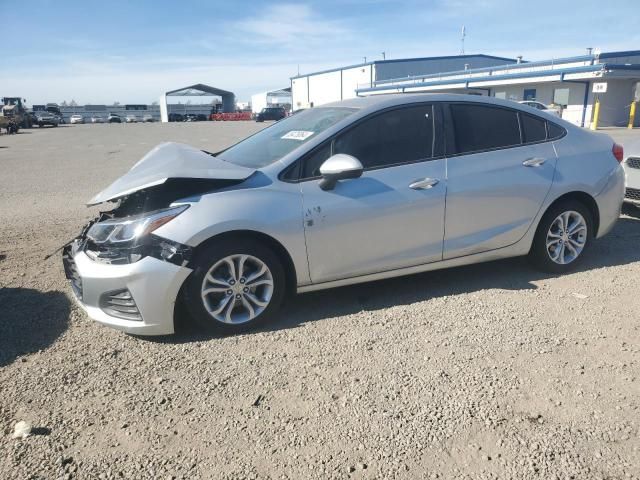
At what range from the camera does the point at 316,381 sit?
9.98ft

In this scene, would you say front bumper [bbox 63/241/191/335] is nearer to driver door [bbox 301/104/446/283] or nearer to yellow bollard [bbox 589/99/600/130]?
driver door [bbox 301/104/446/283]

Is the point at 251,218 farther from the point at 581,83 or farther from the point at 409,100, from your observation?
the point at 581,83

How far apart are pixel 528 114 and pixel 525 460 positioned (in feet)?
10.7

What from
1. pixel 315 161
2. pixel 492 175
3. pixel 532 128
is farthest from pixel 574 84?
pixel 315 161

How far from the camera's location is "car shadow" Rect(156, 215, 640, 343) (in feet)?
12.5

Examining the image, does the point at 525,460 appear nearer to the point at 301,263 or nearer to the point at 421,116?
the point at 301,263

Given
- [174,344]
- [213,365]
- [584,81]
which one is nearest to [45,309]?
[174,344]

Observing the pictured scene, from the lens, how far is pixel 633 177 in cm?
629

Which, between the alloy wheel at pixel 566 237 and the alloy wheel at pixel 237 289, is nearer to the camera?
the alloy wheel at pixel 237 289

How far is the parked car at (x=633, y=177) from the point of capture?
6.26 metres

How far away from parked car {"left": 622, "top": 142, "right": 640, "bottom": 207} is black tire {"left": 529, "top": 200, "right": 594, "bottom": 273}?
2.03 meters

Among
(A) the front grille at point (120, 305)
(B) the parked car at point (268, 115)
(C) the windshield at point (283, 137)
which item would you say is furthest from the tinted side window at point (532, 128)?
(B) the parked car at point (268, 115)

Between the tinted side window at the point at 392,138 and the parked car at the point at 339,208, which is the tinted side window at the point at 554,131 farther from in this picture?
the tinted side window at the point at 392,138

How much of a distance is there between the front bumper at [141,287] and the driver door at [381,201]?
1.01 m
